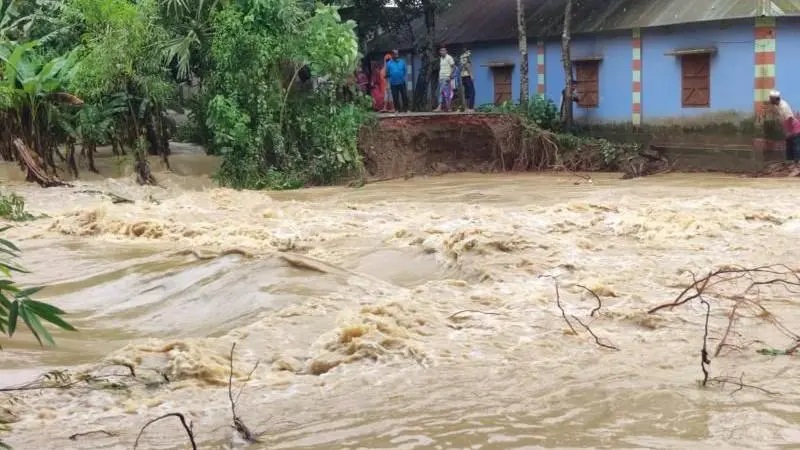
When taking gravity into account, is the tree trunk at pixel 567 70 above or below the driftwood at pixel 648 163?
above

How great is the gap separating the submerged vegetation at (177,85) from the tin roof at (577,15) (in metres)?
5.50

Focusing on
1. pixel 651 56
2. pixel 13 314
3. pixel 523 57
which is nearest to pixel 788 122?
pixel 651 56

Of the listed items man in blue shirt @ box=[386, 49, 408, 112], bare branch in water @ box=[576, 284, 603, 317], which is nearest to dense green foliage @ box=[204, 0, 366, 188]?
man in blue shirt @ box=[386, 49, 408, 112]

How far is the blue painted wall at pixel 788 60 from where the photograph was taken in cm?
1661

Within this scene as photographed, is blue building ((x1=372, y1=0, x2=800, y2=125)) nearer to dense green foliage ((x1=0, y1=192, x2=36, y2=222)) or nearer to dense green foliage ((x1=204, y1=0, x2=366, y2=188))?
dense green foliage ((x1=204, y1=0, x2=366, y2=188))

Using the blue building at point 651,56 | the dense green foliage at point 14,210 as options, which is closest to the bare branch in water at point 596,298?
the dense green foliage at point 14,210

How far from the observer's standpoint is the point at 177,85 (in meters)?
18.4

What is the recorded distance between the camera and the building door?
74.5 ft

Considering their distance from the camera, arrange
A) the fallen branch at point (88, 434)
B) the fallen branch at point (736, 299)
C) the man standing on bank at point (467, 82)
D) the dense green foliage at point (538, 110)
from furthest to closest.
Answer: the man standing on bank at point (467, 82)
the dense green foliage at point (538, 110)
the fallen branch at point (736, 299)
the fallen branch at point (88, 434)

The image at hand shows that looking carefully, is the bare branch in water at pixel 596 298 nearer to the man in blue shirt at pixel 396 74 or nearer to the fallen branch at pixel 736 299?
the fallen branch at pixel 736 299

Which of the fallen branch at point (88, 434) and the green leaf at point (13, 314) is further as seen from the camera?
the fallen branch at point (88, 434)


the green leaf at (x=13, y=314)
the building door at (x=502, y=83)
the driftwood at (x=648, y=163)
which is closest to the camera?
the green leaf at (x=13, y=314)

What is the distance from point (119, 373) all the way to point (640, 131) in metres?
15.3

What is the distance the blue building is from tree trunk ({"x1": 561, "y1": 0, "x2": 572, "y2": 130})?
14.6 inches
